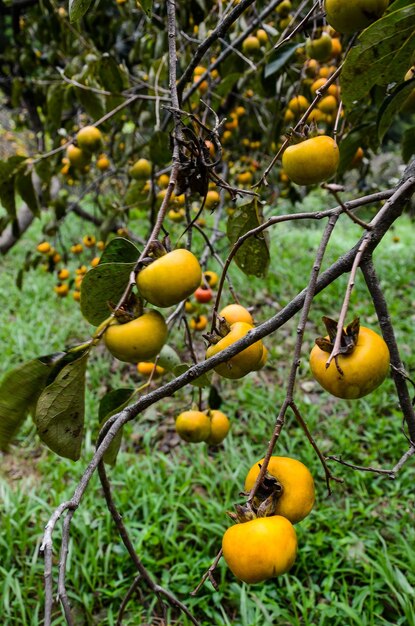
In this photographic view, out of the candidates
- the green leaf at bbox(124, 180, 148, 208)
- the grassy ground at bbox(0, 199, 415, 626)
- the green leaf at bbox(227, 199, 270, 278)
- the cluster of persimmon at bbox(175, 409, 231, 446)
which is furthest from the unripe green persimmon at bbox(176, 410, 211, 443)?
the grassy ground at bbox(0, 199, 415, 626)

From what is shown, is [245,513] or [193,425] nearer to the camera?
[245,513]

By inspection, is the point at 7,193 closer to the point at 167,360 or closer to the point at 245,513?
the point at 167,360

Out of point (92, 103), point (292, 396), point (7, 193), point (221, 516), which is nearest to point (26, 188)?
point (7, 193)

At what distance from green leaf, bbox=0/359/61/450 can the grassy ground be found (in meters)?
1.47

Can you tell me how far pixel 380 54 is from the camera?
0.68 m

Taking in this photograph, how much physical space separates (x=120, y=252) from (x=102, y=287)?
0.05m

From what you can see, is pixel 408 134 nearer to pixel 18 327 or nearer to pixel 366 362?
pixel 366 362

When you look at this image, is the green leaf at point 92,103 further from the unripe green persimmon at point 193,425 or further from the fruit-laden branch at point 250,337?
the fruit-laden branch at point 250,337

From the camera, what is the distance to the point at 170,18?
82 cm

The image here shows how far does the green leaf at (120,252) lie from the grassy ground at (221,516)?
157 cm

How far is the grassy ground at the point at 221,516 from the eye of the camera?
1.84m

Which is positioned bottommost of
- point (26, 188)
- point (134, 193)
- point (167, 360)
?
point (167, 360)

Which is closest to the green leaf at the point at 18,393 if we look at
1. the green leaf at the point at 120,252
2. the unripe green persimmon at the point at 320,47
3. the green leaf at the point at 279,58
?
the green leaf at the point at 120,252

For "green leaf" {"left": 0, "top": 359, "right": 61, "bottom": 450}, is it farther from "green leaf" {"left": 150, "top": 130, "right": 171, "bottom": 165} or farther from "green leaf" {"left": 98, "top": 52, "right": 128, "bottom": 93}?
"green leaf" {"left": 98, "top": 52, "right": 128, "bottom": 93}
